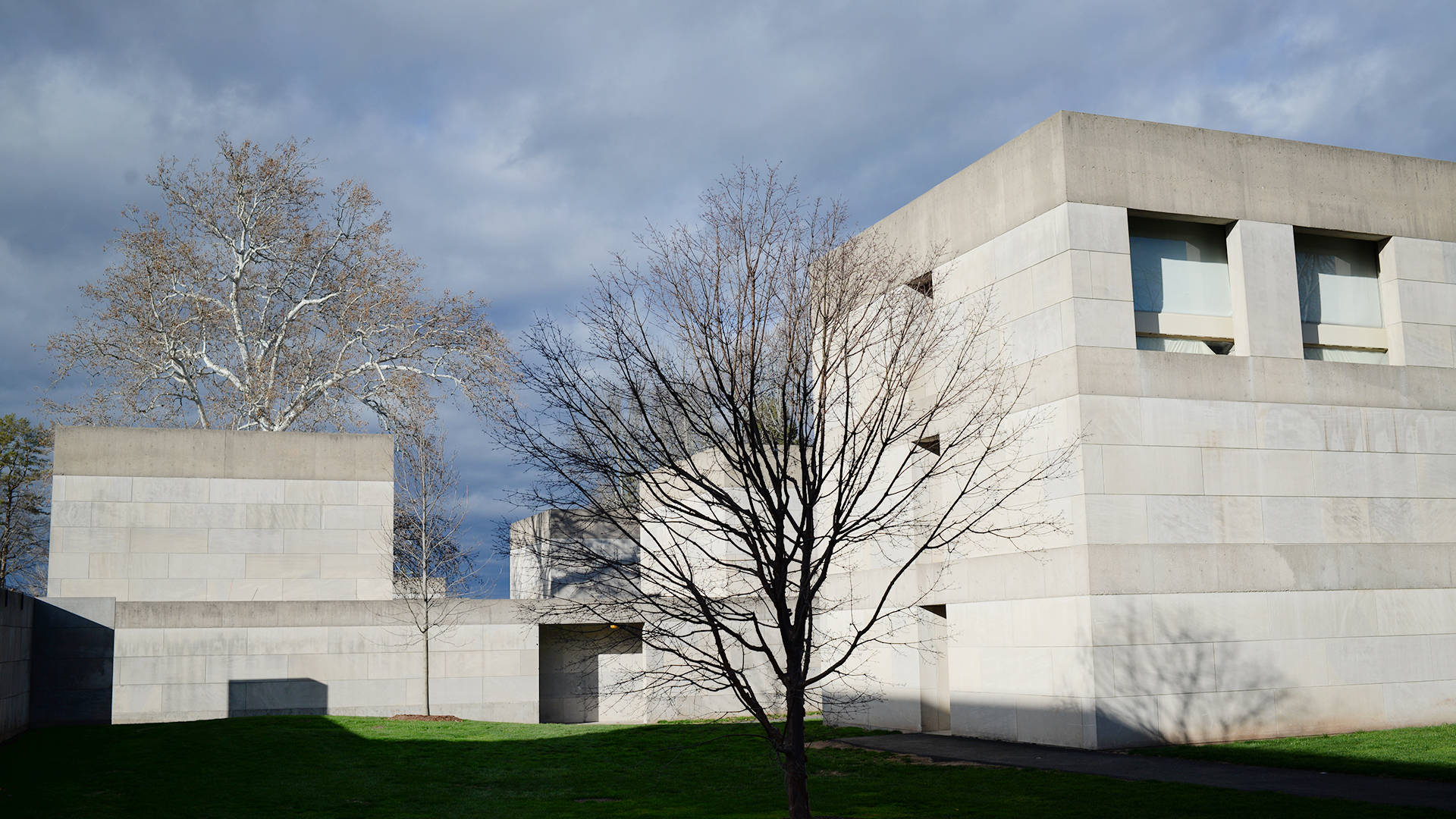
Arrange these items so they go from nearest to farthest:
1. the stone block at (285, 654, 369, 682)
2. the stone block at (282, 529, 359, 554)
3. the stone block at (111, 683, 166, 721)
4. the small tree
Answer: the stone block at (111, 683, 166, 721)
the stone block at (285, 654, 369, 682)
the stone block at (282, 529, 359, 554)
the small tree

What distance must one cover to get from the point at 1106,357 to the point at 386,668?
17.5 meters

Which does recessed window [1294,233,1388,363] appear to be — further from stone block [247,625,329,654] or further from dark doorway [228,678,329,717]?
dark doorway [228,678,329,717]

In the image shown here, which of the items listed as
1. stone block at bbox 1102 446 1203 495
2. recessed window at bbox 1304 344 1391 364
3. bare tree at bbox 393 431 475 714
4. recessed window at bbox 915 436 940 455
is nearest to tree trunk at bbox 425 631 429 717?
bare tree at bbox 393 431 475 714

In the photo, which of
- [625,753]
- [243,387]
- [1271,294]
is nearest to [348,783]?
[625,753]

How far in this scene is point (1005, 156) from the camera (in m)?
20.2

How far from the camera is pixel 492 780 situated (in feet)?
54.4

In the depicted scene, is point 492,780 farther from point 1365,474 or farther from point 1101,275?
point 1365,474

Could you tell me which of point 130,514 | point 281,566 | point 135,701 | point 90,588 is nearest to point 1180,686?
point 281,566

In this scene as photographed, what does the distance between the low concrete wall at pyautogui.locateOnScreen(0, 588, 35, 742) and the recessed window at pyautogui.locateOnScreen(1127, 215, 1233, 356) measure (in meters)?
20.0


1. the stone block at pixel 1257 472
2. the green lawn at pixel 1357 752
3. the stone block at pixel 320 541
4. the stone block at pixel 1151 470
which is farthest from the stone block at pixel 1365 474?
the stone block at pixel 320 541

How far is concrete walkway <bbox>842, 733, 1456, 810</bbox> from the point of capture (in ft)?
40.3

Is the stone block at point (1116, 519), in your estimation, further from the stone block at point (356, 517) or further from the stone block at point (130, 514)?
the stone block at point (130, 514)

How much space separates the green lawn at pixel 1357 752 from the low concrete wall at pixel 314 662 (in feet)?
51.2

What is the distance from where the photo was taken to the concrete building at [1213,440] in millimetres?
18047
